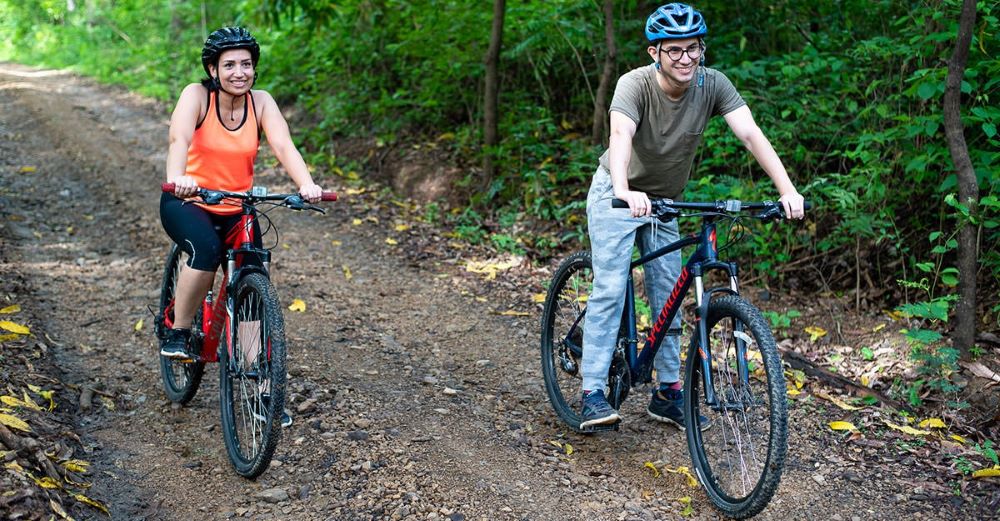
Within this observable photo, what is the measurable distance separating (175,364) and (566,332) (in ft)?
8.31

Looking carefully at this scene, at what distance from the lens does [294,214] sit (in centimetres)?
984

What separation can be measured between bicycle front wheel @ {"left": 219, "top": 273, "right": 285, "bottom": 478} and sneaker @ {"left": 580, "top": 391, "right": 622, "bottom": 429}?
1614mm

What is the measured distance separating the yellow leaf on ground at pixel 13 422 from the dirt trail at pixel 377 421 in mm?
415

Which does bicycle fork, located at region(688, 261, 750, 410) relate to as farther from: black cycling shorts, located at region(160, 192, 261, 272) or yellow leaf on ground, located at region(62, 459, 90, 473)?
yellow leaf on ground, located at region(62, 459, 90, 473)

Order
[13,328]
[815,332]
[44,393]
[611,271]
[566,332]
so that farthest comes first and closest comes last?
[815,332] < [13,328] < [566,332] < [44,393] < [611,271]

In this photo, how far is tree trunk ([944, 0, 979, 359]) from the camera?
18.0 feet

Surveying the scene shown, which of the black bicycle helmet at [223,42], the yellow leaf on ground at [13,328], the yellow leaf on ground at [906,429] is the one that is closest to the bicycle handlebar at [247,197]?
the black bicycle helmet at [223,42]

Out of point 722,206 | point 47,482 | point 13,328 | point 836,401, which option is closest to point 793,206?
point 722,206

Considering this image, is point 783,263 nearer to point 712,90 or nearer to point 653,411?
point 653,411

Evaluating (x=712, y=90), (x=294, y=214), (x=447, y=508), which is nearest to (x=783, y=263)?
(x=712, y=90)

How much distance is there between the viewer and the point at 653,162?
4293 millimetres

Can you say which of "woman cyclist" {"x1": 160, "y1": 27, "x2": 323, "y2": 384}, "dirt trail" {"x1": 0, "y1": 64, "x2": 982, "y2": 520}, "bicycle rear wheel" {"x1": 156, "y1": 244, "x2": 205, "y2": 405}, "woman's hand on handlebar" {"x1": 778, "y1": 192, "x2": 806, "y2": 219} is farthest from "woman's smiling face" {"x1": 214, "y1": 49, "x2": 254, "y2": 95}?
"woman's hand on handlebar" {"x1": 778, "y1": 192, "x2": 806, "y2": 219}

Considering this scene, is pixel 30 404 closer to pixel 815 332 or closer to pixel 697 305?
pixel 697 305

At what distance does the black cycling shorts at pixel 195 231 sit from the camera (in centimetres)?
443
